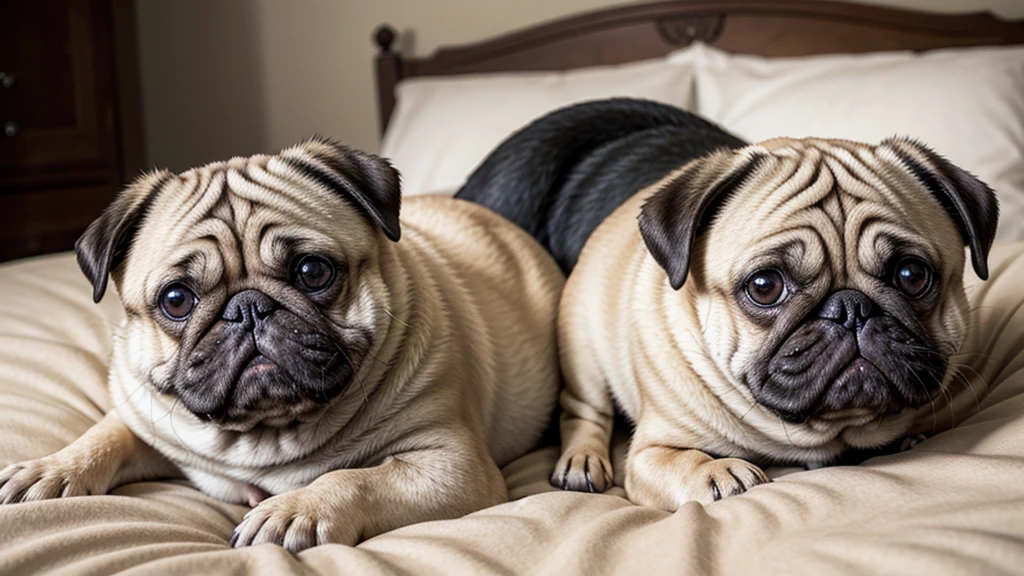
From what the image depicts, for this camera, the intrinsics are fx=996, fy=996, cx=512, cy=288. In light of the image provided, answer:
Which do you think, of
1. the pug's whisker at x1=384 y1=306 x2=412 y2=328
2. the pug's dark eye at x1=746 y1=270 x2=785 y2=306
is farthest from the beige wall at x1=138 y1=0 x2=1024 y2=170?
the pug's dark eye at x1=746 y1=270 x2=785 y2=306

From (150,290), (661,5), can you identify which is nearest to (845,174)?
(150,290)

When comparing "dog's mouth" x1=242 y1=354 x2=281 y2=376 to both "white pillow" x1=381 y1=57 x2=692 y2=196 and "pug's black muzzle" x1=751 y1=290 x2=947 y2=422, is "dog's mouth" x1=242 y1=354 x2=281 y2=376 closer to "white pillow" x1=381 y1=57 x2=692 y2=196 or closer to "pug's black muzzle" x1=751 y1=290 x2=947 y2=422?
"pug's black muzzle" x1=751 y1=290 x2=947 y2=422

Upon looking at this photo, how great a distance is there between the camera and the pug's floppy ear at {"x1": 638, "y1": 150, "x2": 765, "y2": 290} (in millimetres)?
1534

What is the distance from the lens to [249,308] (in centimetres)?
150

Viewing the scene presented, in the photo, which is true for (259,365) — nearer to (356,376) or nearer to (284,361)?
(284,361)

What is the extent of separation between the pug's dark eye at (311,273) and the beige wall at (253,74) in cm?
325

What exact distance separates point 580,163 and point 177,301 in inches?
54.5

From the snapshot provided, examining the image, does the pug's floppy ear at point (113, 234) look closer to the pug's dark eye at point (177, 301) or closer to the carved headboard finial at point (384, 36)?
the pug's dark eye at point (177, 301)

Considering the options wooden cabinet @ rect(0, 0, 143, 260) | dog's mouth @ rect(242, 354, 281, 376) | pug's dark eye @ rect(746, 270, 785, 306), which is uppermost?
pug's dark eye @ rect(746, 270, 785, 306)

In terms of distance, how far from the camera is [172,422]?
167cm

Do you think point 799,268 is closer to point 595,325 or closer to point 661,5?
point 595,325

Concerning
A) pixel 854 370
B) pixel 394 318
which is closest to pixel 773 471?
pixel 854 370

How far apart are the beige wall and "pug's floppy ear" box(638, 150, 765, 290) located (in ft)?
10.6


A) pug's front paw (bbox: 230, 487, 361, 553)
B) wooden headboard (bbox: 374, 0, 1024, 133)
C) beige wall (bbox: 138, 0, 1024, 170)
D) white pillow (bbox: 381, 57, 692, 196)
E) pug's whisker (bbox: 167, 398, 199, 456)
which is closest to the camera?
pug's front paw (bbox: 230, 487, 361, 553)
